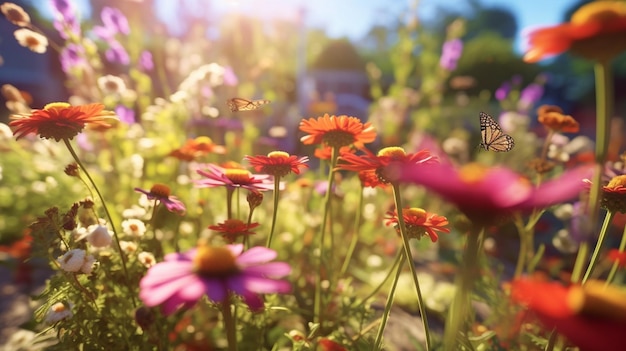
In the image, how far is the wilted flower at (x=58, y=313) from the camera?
1.11 meters

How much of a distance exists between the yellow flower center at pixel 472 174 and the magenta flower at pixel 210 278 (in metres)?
0.29

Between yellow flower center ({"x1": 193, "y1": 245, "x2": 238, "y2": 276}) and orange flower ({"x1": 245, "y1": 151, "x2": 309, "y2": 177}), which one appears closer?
yellow flower center ({"x1": 193, "y1": 245, "x2": 238, "y2": 276})

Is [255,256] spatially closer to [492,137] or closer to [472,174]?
[472,174]

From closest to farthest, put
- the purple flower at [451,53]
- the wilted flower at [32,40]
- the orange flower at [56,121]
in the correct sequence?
the orange flower at [56,121] → the wilted flower at [32,40] → the purple flower at [451,53]

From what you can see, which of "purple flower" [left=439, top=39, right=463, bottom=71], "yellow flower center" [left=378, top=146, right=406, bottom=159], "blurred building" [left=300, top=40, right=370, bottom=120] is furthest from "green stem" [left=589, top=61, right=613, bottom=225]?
"blurred building" [left=300, top=40, right=370, bottom=120]

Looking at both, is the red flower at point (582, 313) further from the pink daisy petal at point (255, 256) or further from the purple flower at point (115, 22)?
the purple flower at point (115, 22)

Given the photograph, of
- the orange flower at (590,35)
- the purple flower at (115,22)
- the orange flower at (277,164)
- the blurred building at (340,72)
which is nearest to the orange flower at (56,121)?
the orange flower at (277,164)

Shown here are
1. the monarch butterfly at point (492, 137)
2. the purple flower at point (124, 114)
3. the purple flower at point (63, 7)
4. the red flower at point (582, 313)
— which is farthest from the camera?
the purple flower at point (124, 114)

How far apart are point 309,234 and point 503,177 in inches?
74.4

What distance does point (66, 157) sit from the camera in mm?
2908

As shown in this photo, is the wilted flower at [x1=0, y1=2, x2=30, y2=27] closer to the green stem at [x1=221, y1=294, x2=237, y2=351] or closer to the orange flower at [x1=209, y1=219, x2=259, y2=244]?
the orange flower at [x1=209, y1=219, x2=259, y2=244]

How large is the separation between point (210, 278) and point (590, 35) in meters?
0.70

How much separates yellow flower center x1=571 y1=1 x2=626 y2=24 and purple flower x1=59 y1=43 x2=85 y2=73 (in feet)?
6.79

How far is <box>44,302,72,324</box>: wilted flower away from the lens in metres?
1.11
